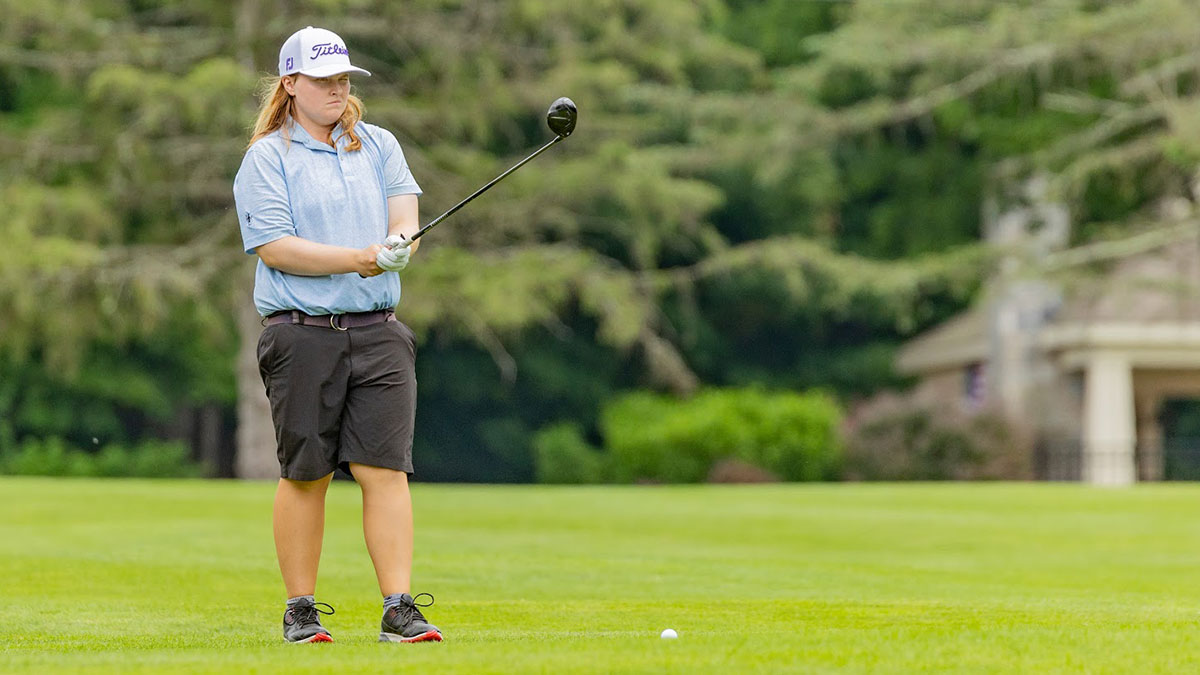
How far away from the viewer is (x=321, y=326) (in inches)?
233

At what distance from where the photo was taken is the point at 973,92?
31.1m

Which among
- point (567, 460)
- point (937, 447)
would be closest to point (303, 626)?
point (937, 447)

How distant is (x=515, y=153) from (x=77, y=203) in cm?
881

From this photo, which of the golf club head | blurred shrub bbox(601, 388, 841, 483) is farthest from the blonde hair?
blurred shrub bbox(601, 388, 841, 483)

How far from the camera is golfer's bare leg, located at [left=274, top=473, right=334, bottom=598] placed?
5996mm

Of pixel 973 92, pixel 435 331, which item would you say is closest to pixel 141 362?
pixel 435 331

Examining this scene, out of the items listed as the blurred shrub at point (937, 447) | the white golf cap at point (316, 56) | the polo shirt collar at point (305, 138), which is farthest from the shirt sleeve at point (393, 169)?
the blurred shrub at point (937, 447)

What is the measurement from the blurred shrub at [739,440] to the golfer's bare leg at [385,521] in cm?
2372

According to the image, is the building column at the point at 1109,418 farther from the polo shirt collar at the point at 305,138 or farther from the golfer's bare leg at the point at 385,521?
the polo shirt collar at the point at 305,138

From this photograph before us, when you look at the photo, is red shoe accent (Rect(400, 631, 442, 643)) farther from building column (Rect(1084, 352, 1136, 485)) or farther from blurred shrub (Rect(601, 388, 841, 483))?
building column (Rect(1084, 352, 1136, 485))

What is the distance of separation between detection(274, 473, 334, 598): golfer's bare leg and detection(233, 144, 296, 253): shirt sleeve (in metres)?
0.78

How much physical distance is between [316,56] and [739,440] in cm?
2405

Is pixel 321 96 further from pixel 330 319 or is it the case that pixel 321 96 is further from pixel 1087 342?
pixel 1087 342

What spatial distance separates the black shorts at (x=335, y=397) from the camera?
5859 mm
